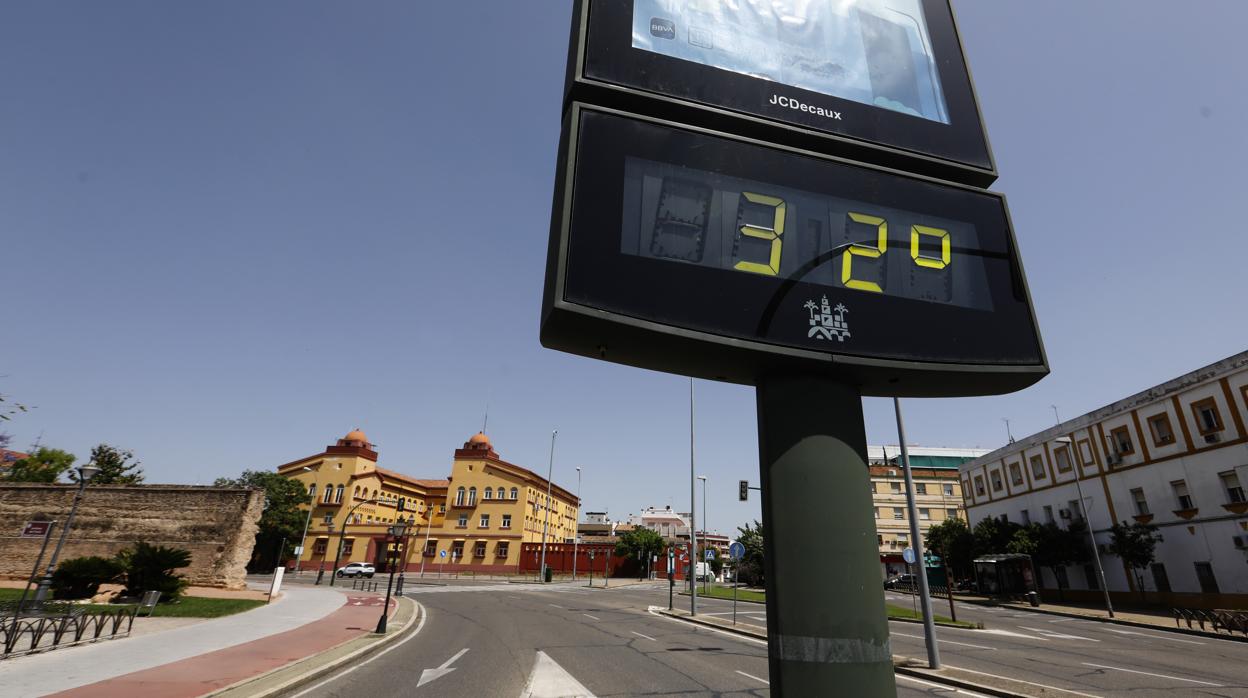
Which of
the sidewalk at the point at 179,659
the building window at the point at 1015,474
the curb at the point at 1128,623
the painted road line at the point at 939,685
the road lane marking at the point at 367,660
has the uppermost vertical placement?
the building window at the point at 1015,474

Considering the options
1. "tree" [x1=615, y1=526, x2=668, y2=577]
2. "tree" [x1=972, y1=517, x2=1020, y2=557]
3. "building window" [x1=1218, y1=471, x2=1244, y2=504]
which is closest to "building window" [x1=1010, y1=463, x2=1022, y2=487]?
"tree" [x1=972, y1=517, x2=1020, y2=557]

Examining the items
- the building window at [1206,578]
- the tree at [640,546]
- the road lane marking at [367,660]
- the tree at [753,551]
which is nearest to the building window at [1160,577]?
the building window at [1206,578]

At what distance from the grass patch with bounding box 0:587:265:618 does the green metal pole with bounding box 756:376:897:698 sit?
80.3 ft

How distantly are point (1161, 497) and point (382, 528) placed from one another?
233 ft

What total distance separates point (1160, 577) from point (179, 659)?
45633mm

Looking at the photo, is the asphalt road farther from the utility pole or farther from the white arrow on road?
the utility pole

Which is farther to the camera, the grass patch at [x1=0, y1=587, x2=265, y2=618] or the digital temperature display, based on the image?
the grass patch at [x1=0, y1=587, x2=265, y2=618]

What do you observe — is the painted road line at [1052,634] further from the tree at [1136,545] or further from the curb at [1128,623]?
A: the tree at [1136,545]

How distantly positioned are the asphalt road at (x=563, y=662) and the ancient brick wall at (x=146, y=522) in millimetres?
14630

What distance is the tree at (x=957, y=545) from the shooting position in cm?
4228

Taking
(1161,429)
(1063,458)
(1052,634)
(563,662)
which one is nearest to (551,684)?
(563,662)

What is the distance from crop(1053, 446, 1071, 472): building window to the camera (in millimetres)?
38219

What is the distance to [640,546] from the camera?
69375 mm

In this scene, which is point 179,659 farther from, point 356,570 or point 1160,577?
point 356,570
